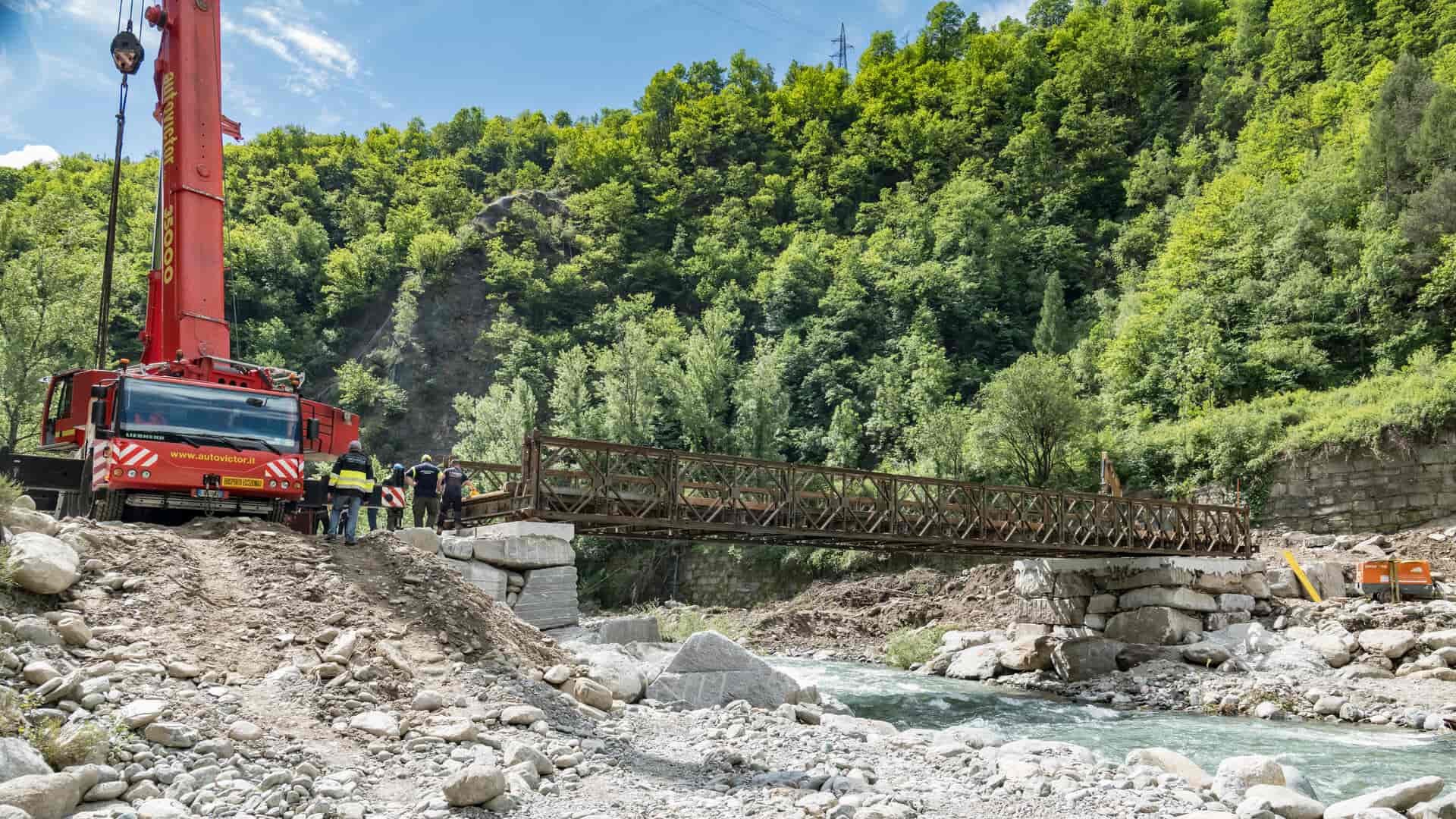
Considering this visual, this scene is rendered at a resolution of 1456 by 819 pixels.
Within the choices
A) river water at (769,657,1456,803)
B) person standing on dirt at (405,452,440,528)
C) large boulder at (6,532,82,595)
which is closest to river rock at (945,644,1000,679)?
river water at (769,657,1456,803)

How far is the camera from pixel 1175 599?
74.6ft

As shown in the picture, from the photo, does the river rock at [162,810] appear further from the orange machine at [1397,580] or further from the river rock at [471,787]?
the orange machine at [1397,580]

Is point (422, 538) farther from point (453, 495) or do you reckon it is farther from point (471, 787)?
point (471, 787)

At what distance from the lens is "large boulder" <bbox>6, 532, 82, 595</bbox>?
26.2 ft

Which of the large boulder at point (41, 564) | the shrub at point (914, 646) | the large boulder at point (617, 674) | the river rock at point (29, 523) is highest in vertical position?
the river rock at point (29, 523)

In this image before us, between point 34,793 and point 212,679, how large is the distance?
234 centimetres

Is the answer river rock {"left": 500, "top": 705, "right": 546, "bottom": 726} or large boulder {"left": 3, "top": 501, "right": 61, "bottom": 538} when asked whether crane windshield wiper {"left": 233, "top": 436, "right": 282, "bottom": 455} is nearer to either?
large boulder {"left": 3, "top": 501, "right": 61, "bottom": 538}

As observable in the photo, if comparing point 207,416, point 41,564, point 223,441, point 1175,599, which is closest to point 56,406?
point 207,416

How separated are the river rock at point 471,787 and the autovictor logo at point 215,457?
25.0 feet

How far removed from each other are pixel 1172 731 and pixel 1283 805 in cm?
740

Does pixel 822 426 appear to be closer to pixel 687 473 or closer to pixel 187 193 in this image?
pixel 687 473

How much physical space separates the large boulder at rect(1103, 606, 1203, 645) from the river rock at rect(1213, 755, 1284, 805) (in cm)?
1393

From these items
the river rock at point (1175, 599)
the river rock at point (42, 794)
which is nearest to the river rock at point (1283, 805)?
the river rock at point (42, 794)

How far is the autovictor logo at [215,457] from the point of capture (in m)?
12.0
